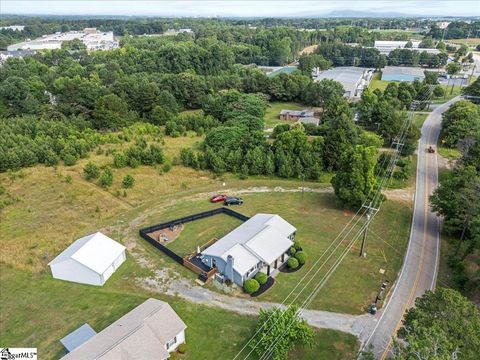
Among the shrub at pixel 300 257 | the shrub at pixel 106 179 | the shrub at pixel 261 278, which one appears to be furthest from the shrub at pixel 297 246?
the shrub at pixel 106 179

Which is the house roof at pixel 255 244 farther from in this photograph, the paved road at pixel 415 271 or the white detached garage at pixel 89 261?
the paved road at pixel 415 271

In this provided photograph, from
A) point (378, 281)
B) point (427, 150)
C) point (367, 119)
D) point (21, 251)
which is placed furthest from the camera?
point (367, 119)

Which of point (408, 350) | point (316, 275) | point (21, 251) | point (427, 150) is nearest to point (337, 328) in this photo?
point (316, 275)

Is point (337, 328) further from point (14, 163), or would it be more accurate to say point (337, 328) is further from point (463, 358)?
point (14, 163)

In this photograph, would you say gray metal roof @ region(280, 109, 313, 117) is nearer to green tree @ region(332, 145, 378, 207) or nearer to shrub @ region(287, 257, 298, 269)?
green tree @ region(332, 145, 378, 207)

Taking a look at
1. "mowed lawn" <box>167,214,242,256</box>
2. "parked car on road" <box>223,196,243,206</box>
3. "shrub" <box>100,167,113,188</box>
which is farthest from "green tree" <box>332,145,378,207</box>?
"shrub" <box>100,167,113,188</box>

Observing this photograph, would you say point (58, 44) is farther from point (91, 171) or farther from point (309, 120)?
point (91, 171)

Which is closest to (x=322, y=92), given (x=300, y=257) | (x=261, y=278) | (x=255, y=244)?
(x=300, y=257)
